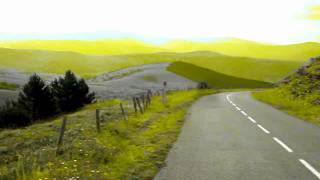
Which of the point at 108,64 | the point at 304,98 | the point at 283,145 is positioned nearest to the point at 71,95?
the point at 304,98

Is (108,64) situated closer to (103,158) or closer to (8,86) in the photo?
(8,86)

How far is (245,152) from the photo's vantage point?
539 inches

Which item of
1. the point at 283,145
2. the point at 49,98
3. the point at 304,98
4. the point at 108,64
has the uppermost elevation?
the point at 283,145

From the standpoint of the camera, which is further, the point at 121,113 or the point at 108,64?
the point at 108,64

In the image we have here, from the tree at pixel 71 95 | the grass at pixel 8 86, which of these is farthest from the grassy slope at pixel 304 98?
the grass at pixel 8 86

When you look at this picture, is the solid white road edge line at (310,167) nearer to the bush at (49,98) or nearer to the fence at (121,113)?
the fence at (121,113)

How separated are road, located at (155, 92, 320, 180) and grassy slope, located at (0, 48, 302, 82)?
125 m

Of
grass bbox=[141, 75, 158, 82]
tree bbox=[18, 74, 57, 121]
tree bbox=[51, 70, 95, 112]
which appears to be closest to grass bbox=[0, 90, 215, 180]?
tree bbox=[18, 74, 57, 121]

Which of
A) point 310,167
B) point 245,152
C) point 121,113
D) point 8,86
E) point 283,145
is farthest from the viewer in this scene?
point 8,86

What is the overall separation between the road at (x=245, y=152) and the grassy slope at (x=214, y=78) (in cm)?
9270

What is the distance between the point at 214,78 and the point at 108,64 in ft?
208

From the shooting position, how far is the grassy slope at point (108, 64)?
512 feet

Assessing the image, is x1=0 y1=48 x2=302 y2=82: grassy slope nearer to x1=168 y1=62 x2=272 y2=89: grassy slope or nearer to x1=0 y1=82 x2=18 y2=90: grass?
x1=168 y1=62 x2=272 y2=89: grassy slope

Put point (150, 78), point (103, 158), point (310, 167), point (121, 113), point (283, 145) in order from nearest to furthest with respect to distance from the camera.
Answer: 1. point (310, 167)
2. point (103, 158)
3. point (283, 145)
4. point (121, 113)
5. point (150, 78)
